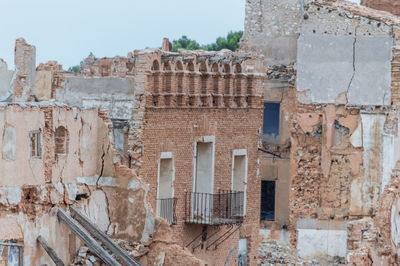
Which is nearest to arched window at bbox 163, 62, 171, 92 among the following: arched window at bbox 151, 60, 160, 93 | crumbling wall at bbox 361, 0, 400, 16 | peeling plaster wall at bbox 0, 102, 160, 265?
arched window at bbox 151, 60, 160, 93

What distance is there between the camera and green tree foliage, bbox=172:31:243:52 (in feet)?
254

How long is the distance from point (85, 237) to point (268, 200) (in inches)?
802

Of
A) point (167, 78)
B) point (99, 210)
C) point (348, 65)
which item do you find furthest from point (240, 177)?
point (99, 210)

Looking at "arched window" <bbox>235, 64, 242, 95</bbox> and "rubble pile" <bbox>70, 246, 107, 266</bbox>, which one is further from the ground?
"arched window" <bbox>235, 64, 242, 95</bbox>

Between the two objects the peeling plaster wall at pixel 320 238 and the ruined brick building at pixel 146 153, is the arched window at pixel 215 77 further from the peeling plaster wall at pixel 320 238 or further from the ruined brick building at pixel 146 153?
Result: the peeling plaster wall at pixel 320 238

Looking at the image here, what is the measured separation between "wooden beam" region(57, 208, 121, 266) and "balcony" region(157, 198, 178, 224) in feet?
27.4

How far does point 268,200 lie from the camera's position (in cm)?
4038

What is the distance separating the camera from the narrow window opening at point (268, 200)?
132 ft

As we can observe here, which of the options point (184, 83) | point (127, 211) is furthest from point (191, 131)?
point (127, 211)

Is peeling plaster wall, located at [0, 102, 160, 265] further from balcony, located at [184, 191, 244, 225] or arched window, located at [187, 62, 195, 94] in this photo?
arched window, located at [187, 62, 195, 94]

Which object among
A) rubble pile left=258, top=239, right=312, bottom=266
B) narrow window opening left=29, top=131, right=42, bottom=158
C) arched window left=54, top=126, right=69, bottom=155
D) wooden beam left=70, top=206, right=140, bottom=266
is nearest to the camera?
narrow window opening left=29, top=131, right=42, bottom=158

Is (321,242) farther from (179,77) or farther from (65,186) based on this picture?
(65,186)

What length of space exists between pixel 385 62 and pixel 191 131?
34.8ft

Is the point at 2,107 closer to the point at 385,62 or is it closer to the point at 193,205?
the point at 193,205
